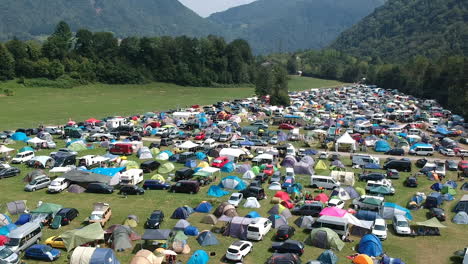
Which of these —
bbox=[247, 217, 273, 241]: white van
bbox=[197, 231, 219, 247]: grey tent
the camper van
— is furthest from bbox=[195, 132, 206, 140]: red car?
bbox=[197, 231, 219, 247]: grey tent

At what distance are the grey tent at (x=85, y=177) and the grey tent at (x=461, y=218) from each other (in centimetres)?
1953

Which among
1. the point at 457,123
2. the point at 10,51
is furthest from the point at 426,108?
the point at 10,51

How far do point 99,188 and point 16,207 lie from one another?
4.94m

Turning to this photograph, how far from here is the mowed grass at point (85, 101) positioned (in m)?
61.4

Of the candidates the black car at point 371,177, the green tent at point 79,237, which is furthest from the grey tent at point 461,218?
the green tent at point 79,237

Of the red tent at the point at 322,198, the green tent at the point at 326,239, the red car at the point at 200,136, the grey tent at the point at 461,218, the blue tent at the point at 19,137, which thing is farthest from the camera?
the red car at the point at 200,136

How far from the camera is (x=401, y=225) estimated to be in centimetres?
2030

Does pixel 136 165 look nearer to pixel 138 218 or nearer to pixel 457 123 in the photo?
pixel 138 218

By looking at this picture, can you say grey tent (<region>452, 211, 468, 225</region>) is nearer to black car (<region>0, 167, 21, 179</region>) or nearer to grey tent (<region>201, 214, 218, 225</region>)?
grey tent (<region>201, 214, 218, 225</region>)

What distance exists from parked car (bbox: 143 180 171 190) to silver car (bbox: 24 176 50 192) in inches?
239

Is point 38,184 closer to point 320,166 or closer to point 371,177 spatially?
point 320,166

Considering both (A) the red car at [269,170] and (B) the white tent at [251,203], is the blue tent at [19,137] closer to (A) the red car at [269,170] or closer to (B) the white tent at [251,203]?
(A) the red car at [269,170]

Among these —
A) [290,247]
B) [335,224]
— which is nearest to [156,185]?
[290,247]

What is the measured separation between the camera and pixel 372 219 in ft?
69.3
